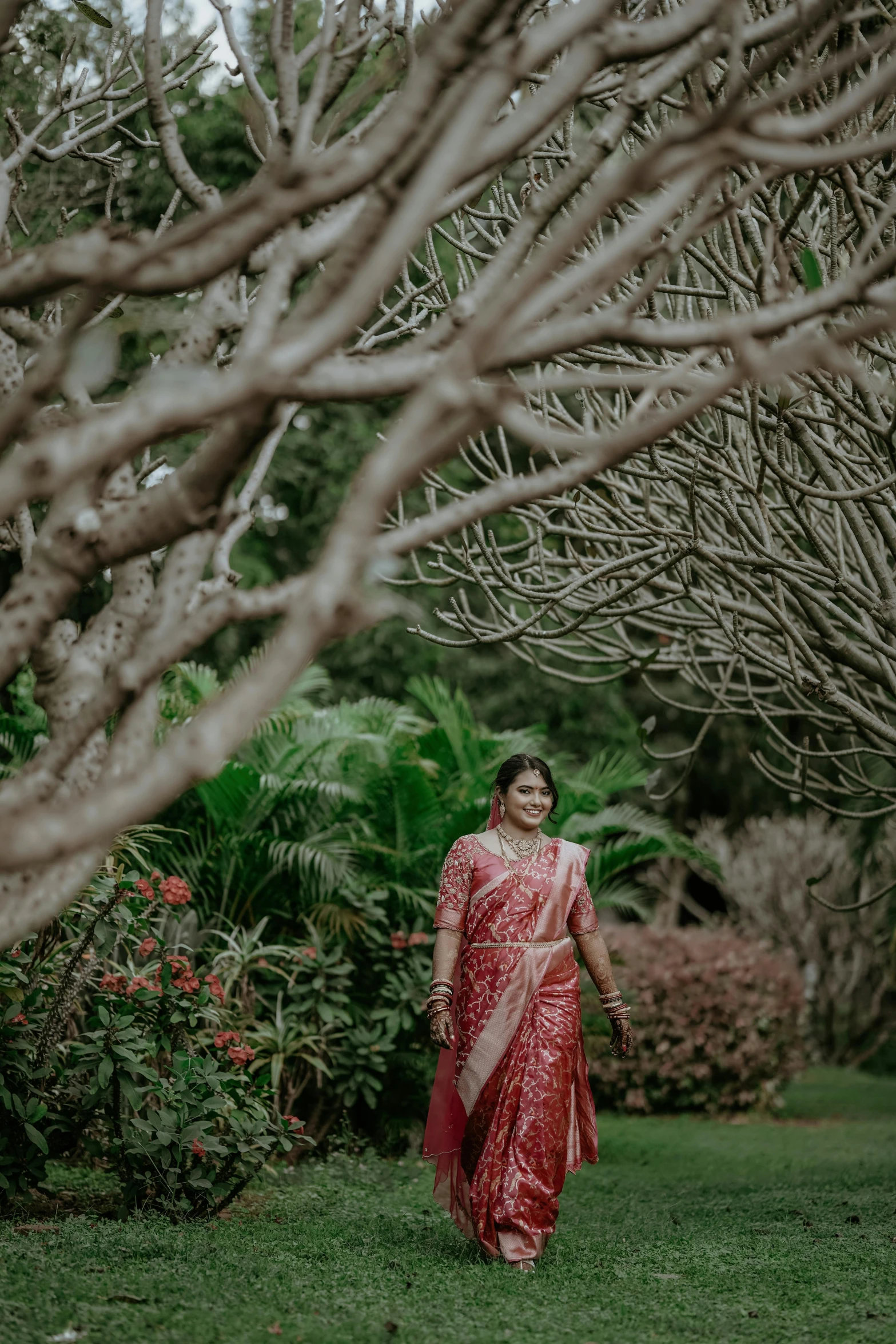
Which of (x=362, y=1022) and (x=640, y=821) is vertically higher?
(x=640, y=821)

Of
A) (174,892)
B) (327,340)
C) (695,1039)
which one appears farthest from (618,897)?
(327,340)

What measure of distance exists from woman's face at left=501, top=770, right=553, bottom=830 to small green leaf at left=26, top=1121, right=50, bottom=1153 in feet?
6.80

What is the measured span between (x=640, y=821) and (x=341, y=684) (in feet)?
22.0

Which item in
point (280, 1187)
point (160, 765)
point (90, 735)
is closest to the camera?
point (160, 765)

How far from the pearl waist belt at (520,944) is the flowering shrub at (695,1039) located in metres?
4.67

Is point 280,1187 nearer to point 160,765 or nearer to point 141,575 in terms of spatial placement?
point 141,575

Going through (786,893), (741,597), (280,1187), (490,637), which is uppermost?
(741,597)

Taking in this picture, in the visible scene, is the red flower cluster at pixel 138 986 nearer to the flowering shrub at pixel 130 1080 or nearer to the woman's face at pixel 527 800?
the flowering shrub at pixel 130 1080

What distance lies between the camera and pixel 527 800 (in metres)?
4.91

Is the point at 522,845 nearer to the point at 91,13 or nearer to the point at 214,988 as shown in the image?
the point at 214,988

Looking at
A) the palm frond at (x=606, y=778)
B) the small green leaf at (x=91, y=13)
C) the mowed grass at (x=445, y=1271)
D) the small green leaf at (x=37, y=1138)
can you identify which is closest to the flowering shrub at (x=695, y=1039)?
the palm frond at (x=606, y=778)

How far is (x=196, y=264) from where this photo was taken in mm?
2398

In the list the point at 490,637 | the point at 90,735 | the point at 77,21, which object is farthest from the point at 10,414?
→ the point at 77,21

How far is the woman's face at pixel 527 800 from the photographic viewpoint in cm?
491
